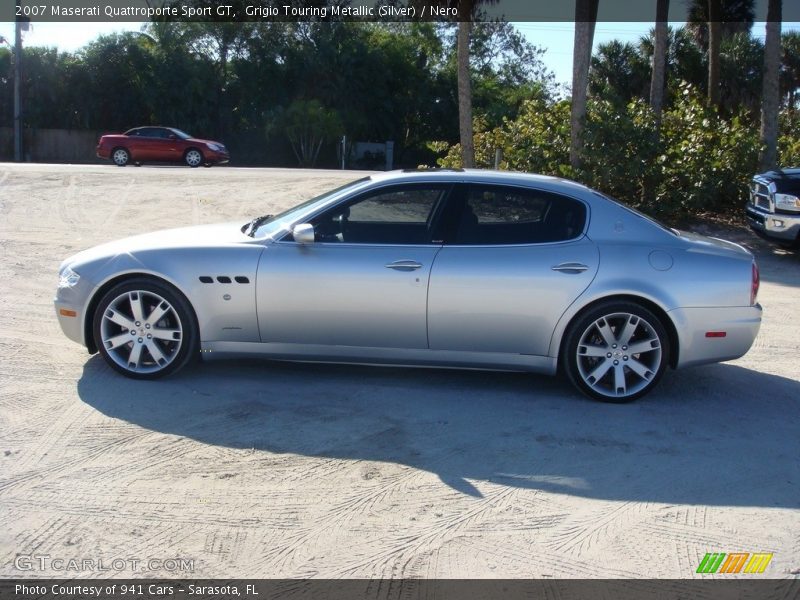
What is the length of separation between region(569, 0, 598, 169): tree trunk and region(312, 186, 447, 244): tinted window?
9.40m

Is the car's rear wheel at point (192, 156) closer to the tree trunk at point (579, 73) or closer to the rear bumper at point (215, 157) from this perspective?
the rear bumper at point (215, 157)

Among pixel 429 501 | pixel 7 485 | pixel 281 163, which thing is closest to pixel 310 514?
pixel 429 501

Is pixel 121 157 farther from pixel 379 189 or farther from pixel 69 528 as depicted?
pixel 69 528

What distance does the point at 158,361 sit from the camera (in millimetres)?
6270

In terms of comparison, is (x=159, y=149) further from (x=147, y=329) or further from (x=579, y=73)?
(x=147, y=329)

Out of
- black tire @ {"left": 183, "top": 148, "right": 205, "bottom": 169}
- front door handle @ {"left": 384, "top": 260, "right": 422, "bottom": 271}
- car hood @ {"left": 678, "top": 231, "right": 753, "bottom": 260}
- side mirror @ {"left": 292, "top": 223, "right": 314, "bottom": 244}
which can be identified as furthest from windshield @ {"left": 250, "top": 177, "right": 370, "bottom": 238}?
black tire @ {"left": 183, "top": 148, "right": 205, "bottom": 169}

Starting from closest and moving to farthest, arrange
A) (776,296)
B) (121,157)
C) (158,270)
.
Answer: (158,270)
(776,296)
(121,157)

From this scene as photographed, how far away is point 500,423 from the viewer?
5.71m

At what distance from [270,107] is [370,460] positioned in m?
41.8

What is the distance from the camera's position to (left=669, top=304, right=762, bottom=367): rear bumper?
6.11m

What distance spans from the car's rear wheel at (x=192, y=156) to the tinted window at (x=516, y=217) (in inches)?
1078

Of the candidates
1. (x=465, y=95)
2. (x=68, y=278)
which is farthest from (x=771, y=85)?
(x=68, y=278)

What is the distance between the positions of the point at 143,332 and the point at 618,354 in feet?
10.8

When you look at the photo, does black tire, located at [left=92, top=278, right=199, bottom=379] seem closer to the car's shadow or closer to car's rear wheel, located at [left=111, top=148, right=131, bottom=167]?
the car's shadow
